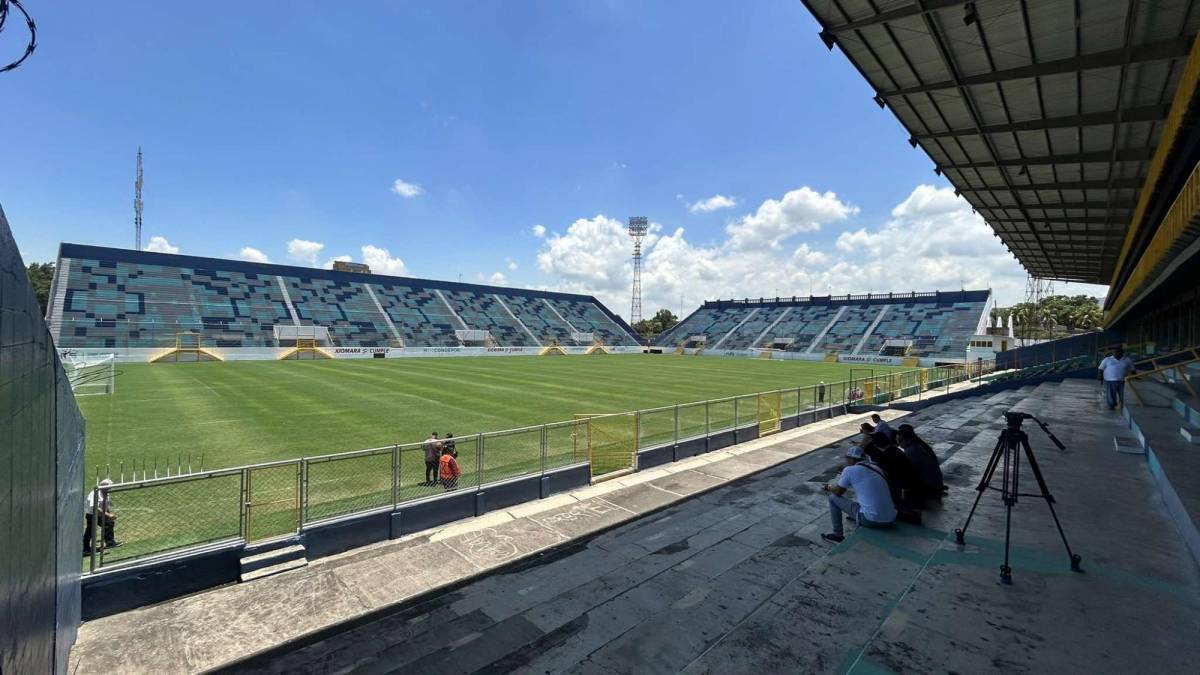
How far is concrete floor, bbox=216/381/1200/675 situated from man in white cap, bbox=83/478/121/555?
316 centimetres

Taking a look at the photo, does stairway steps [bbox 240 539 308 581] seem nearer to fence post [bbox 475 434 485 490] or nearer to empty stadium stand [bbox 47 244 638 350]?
fence post [bbox 475 434 485 490]

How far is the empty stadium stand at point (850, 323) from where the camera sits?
63.3 m

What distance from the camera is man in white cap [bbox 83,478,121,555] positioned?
5.89 metres

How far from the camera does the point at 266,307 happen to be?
2239 inches

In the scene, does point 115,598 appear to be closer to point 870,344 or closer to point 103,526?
point 103,526

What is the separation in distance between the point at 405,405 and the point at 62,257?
55267 mm

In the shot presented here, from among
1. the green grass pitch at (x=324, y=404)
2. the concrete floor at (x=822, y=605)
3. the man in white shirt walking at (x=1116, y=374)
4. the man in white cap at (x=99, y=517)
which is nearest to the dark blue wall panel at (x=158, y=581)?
the man in white cap at (x=99, y=517)

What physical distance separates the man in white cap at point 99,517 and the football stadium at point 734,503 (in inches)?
3.0

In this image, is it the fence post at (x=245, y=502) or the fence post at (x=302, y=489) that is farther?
the fence post at (x=302, y=489)

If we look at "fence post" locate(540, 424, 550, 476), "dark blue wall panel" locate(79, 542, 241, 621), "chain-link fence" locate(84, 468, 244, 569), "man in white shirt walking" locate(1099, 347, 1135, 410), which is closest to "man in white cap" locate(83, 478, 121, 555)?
"chain-link fence" locate(84, 468, 244, 569)

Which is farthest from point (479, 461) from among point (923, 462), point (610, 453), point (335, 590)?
point (923, 462)

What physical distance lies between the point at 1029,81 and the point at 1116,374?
888 cm

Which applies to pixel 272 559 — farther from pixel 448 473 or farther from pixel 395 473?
pixel 448 473

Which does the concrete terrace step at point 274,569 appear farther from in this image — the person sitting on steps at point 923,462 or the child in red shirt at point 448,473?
the person sitting on steps at point 923,462
